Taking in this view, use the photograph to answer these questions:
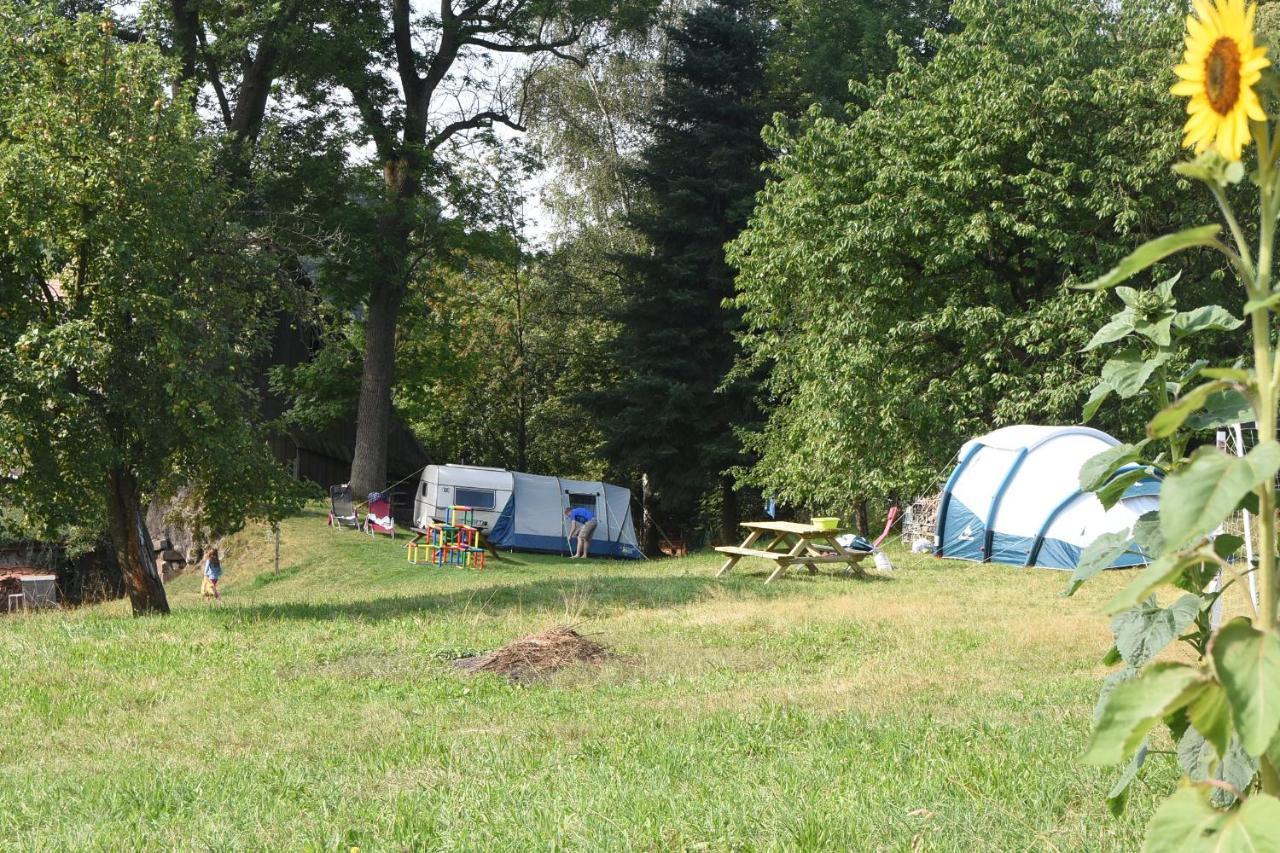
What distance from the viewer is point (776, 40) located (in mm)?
28391

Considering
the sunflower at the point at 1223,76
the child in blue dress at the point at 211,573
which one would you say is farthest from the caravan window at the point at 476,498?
the sunflower at the point at 1223,76

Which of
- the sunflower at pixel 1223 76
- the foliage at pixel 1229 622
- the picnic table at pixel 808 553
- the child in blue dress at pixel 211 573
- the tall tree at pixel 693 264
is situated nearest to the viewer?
the foliage at pixel 1229 622

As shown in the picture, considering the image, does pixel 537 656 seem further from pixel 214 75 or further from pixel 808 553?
pixel 214 75

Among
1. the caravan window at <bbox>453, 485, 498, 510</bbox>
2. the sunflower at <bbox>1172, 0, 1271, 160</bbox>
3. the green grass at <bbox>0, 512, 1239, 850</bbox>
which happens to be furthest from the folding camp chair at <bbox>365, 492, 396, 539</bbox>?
the sunflower at <bbox>1172, 0, 1271, 160</bbox>

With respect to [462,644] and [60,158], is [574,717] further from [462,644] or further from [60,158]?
[60,158]

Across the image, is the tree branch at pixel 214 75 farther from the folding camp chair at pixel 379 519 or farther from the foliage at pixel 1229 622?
the foliage at pixel 1229 622

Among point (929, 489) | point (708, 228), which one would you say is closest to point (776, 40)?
point (708, 228)

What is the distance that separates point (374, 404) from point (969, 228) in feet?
42.4

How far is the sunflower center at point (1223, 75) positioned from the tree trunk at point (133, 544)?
12.0 m

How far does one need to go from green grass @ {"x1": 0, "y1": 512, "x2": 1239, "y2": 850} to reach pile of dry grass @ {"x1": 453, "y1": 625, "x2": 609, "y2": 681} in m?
0.24

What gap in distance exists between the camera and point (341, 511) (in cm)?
2441

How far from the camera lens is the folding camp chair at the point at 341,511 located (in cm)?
2422

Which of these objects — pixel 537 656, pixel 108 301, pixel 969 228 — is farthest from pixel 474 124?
pixel 537 656

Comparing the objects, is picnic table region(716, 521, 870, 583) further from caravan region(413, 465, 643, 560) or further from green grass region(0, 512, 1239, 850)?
caravan region(413, 465, 643, 560)
